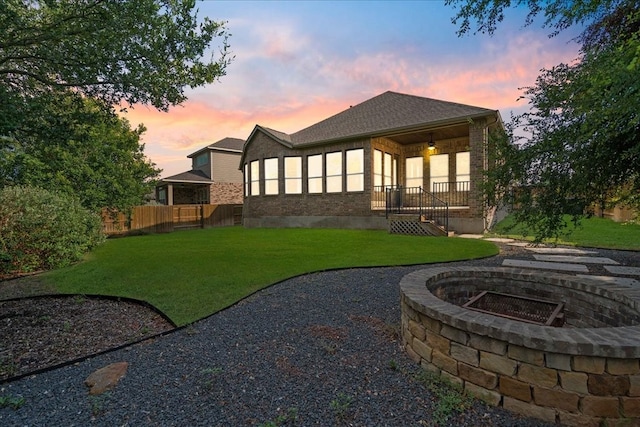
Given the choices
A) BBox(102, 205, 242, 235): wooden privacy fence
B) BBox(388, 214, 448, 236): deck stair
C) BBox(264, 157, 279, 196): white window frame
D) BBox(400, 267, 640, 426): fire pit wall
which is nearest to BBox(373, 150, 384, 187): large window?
BBox(388, 214, 448, 236): deck stair

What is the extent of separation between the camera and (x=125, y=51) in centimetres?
515

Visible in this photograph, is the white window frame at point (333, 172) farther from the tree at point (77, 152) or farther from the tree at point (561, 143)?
the tree at point (561, 143)

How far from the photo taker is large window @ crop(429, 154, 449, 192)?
13961 millimetres

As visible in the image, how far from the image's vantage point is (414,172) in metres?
15.0

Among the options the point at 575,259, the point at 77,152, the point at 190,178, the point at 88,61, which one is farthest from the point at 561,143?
the point at 190,178

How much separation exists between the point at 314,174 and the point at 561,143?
11097 millimetres

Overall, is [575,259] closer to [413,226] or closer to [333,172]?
[413,226]

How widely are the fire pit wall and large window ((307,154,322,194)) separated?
491 inches

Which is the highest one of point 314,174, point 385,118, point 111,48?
point 385,118

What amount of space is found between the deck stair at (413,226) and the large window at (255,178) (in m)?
8.37

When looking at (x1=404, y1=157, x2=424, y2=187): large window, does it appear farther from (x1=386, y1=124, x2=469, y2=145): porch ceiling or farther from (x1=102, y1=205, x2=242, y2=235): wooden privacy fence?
(x1=102, y1=205, x2=242, y2=235): wooden privacy fence

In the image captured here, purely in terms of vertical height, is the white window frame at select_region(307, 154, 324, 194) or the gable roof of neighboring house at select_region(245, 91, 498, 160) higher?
the gable roof of neighboring house at select_region(245, 91, 498, 160)

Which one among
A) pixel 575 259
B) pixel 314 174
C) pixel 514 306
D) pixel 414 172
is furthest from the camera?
pixel 314 174

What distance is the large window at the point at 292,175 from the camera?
624 inches
